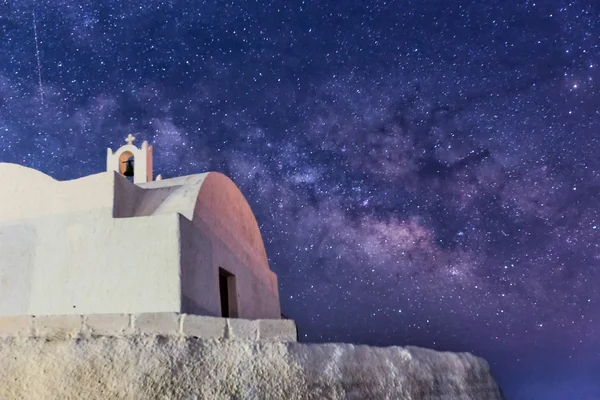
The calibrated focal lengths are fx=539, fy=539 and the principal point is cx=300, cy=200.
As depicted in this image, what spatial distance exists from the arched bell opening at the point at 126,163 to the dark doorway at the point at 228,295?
10.7 ft

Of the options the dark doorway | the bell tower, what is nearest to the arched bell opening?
the bell tower

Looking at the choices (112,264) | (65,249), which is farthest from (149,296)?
(65,249)

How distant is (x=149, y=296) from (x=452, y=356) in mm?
3448

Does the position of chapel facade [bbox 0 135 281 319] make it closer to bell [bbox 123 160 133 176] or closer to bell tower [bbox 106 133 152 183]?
bell tower [bbox 106 133 152 183]

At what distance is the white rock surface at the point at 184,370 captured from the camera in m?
3.33

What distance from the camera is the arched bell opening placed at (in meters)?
10.5

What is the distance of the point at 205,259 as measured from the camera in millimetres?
7293

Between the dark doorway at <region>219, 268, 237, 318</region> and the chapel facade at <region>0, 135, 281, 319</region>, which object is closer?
the chapel facade at <region>0, 135, 281, 319</region>

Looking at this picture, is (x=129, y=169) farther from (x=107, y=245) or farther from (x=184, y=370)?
(x=184, y=370)

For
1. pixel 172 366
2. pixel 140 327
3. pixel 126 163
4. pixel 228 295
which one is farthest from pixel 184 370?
pixel 126 163

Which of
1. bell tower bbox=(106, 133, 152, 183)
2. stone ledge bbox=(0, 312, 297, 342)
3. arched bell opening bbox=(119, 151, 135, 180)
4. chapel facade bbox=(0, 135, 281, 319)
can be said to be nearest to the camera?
stone ledge bbox=(0, 312, 297, 342)

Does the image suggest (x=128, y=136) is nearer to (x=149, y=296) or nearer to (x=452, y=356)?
(x=149, y=296)

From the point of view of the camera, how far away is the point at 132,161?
10.6 meters

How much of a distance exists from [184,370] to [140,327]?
1.52 ft
